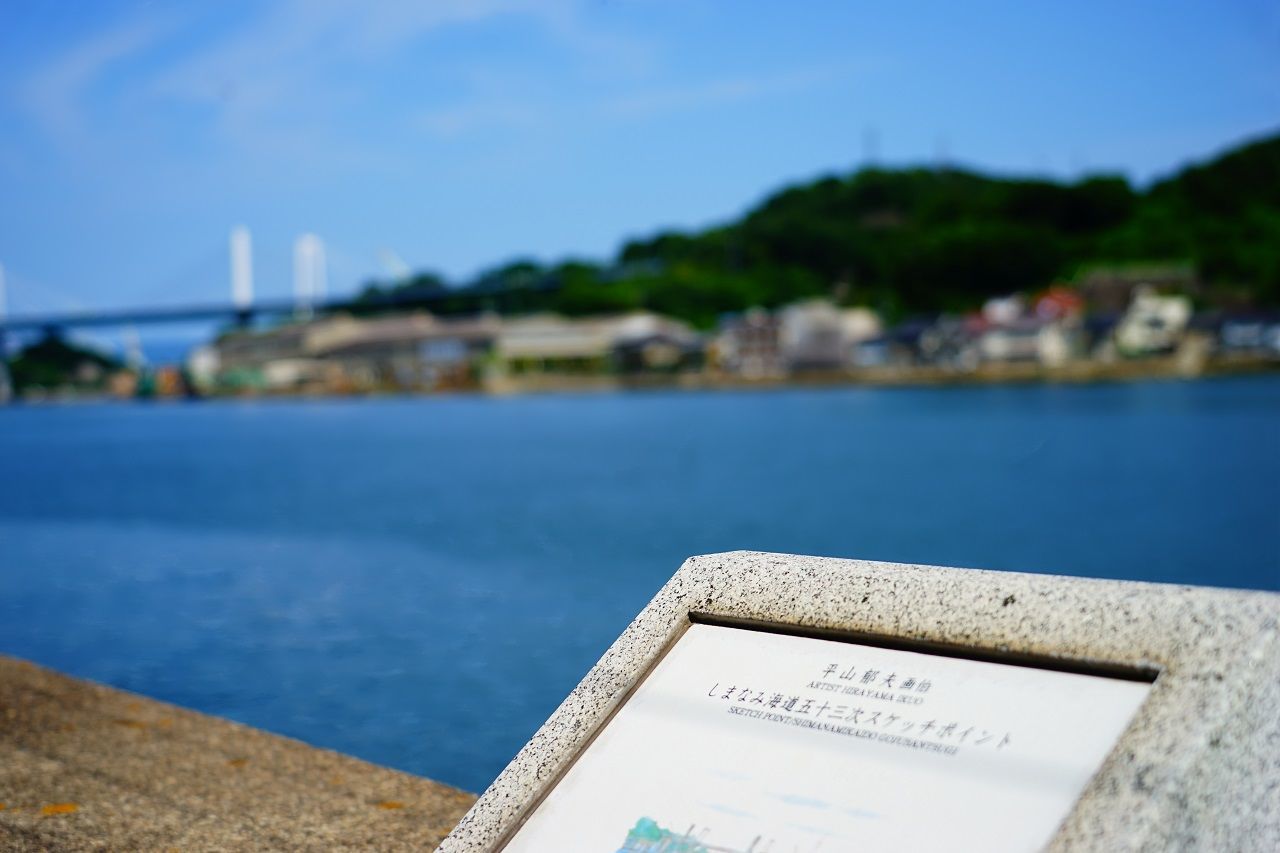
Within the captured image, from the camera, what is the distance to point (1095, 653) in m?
1.12

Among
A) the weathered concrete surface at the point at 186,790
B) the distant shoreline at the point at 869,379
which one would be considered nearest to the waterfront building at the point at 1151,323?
the distant shoreline at the point at 869,379

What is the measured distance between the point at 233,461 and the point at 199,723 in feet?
62.5

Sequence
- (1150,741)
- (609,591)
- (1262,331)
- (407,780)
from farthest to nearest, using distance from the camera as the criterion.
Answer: (1262,331), (609,591), (407,780), (1150,741)

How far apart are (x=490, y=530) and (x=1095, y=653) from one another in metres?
9.97

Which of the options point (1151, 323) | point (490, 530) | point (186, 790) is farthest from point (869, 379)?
point (186, 790)

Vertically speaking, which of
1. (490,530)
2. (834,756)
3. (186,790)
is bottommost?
(490,530)

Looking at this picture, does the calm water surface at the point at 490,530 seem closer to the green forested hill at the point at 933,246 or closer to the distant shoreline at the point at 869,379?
the distant shoreline at the point at 869,379

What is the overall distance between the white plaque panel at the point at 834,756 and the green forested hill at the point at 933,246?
132 ft

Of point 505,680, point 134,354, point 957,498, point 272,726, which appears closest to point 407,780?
point 272,726

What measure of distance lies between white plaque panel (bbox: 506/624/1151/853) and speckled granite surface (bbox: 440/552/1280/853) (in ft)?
0.08

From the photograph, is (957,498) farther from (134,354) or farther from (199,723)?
(134,354)

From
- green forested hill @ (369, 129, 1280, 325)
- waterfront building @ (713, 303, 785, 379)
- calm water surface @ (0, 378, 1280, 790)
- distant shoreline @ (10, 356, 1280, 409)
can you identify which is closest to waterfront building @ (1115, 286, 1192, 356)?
distant shoreline @ (10, 356, 1280, 409)

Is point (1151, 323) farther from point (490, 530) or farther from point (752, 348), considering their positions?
point (490, 530)

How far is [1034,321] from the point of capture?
3862 centimetres
